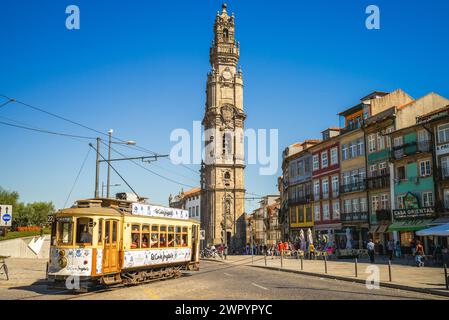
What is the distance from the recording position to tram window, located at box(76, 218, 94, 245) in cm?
1531

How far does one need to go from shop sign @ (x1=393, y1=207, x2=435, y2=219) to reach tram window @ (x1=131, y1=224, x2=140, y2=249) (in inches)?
944

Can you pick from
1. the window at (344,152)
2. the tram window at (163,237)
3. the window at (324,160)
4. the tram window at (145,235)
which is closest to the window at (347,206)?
the window at (344,152)

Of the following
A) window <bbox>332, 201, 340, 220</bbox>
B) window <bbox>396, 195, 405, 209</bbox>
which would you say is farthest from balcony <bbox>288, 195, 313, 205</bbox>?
window <bbox>396, 195, 405, 209</bbox>

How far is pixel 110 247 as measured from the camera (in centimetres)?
1598

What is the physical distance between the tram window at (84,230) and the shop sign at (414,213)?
26486 mm

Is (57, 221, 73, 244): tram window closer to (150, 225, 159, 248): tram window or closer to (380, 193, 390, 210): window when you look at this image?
(150, 225, 159, 248): tram window

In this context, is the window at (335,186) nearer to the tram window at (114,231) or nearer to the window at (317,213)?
the window at (317,213)

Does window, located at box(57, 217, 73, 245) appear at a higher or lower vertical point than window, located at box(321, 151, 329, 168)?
lower

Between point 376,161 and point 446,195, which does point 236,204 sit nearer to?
point 376,161

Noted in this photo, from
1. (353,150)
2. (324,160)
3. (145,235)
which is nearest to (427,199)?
(353,150)

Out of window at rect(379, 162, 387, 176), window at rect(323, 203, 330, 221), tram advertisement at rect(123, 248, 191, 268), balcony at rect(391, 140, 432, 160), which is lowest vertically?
tram advertisement at rect(123, 248, 191, 268)

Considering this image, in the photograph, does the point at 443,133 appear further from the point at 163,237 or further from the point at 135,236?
the point at 135,236
